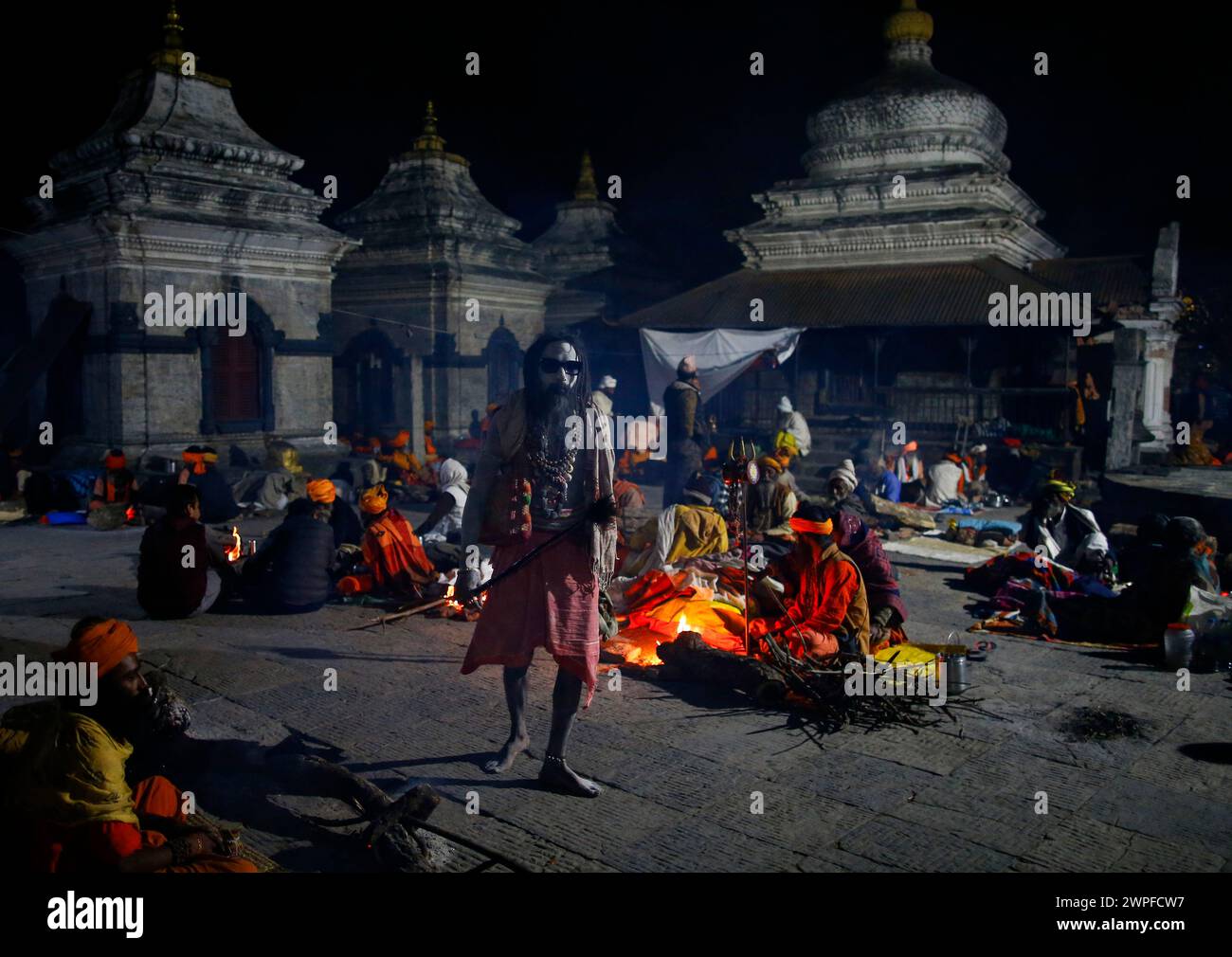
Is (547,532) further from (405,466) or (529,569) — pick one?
(405,466)

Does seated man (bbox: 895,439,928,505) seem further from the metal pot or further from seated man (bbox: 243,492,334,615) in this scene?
seated man (bbox: 243,492,334,615)

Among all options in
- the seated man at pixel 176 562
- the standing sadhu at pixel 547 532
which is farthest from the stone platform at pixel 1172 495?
the seated man at pixel 176 562

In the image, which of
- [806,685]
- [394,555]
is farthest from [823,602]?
[394,555]

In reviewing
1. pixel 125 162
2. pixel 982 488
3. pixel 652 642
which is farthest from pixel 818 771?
pixel 125 162

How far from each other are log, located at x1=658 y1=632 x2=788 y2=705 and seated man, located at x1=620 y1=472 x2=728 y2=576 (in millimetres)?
2033

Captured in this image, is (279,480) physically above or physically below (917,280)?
below

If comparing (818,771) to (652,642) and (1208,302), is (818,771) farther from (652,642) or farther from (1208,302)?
(1208,302)

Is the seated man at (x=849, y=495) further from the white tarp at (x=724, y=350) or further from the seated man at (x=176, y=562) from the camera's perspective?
the seated man at (x=176, y=562)

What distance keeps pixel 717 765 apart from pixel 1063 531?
629cm

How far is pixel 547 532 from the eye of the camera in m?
5.12

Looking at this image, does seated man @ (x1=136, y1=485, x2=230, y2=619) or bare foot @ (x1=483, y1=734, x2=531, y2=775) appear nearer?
bare foot @ (x1=483, y1=734, x2=531, y2=775)

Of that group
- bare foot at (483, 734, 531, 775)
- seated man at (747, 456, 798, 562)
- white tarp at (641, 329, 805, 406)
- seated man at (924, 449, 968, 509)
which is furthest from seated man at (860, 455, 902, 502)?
bare foot at (483, 734, 531, 775)

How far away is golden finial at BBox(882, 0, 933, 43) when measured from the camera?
75.4 feet

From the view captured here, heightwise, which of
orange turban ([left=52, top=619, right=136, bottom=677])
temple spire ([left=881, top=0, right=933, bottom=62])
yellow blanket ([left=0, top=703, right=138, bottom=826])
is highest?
temple spire ([left=881, top=0, right=933, bottom=62])
